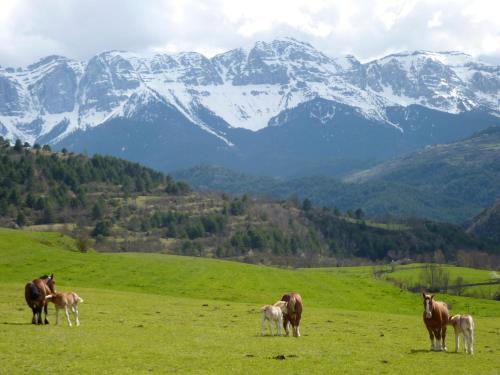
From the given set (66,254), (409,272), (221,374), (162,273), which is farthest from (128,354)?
(409,272)

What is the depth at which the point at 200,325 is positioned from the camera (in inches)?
1928

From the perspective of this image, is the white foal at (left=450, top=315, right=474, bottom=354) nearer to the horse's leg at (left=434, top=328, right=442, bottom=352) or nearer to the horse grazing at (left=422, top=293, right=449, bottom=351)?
the horse grazing at (left=422, top=293, right=449, bottom=351)

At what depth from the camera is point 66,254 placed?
91.2m

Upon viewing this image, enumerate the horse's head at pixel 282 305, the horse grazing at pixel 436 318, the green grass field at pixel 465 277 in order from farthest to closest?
the green grass field at pixel 465 277 → the horse's head at pixel 282 305 → the horse grazing at pixel 436 318

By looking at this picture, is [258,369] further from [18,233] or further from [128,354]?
[18,233]

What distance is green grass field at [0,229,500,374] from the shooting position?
33625mm

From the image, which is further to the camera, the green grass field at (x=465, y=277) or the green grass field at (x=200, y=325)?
the green grass field at (x=465, y=277)

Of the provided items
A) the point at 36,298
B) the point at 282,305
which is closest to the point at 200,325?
the point at 282,305

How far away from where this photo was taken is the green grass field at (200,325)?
33.6 meters

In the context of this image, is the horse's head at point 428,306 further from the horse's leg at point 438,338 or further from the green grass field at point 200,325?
the green grass field at point 200,325

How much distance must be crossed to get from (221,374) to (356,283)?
2664 inches

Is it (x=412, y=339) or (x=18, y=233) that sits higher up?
(x=18, y=233)

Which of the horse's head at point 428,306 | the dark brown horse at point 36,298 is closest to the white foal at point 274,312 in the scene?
the horse's head at point 428,306

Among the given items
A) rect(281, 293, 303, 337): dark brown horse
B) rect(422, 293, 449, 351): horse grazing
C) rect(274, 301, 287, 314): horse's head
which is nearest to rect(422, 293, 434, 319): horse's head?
rect(422, 293, 449, 351): horse grazing
